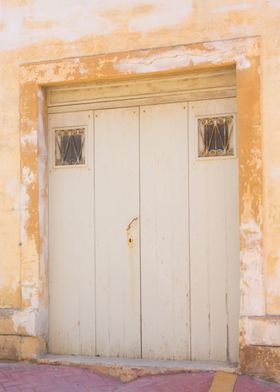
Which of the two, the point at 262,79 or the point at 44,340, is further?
the point at 44,340

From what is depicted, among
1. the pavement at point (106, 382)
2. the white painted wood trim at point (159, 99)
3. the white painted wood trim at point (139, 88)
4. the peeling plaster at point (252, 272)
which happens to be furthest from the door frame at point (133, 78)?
the pavement at point (106, 382)

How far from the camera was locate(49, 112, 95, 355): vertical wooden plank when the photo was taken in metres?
5.78

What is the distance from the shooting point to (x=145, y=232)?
18.5 feet

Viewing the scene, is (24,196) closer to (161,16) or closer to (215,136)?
(215,136)

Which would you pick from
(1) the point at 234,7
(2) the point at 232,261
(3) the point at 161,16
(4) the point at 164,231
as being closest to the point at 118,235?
(4) the point at 164,231

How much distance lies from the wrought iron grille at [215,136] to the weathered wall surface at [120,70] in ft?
1.37

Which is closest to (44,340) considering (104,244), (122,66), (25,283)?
(25,283)

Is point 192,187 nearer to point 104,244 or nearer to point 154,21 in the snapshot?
point 104,244

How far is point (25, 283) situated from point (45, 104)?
1768mm

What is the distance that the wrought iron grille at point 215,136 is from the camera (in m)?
5.41

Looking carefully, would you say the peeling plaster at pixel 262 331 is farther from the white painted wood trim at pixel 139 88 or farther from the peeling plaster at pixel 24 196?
the peeling plaster at pixel 24 196

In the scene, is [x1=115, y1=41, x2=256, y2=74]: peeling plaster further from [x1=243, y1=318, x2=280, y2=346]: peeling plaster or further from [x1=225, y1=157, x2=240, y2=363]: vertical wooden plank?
[x1=243, y1=318, x2=280, y2=346]: peeling plaster

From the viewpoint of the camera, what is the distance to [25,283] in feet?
18.8

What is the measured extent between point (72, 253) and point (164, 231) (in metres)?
0.96
